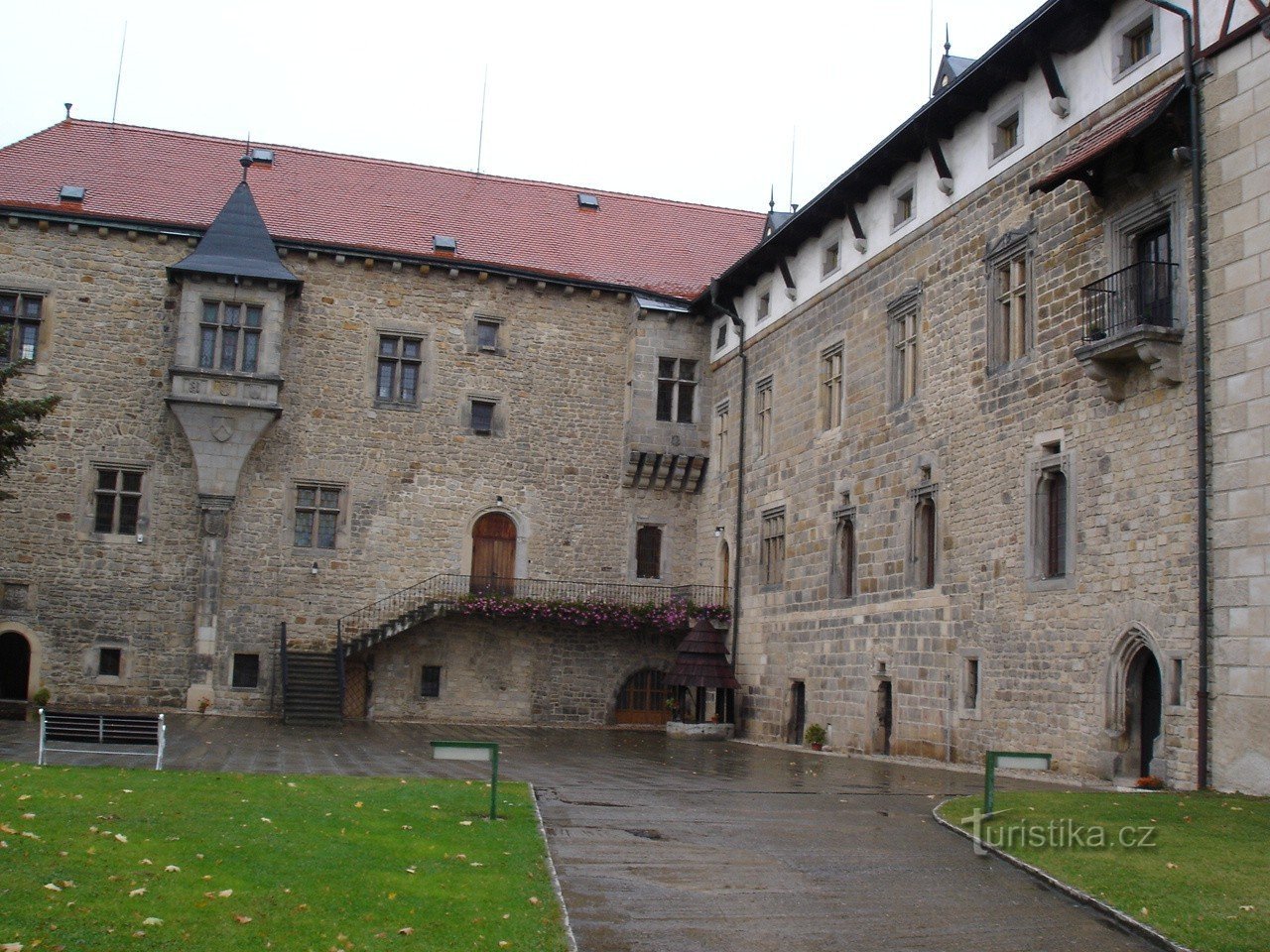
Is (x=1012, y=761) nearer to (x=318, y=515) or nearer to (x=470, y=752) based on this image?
(x=470, y=752)

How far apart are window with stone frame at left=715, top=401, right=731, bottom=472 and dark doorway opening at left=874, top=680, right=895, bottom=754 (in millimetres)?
9463

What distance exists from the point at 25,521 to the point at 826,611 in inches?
663

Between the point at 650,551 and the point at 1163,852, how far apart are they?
23203 millimetres

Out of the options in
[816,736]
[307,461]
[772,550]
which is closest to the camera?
[816,736]

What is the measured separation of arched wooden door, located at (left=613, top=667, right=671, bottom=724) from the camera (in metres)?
32.6

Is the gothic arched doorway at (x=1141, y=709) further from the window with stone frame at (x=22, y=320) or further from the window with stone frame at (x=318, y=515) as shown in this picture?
the window with stone frame at (x=22, y=320)

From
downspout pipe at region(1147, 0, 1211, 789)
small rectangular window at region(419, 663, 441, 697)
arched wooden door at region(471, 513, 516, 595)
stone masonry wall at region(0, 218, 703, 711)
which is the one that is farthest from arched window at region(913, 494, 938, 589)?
small rectangular window at region(419, 663, 441, 697)

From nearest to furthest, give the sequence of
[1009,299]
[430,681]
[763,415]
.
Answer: [1009,299] → [763,415] → [430,681]

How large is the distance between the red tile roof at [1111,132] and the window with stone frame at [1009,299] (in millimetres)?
1649

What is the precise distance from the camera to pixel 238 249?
102ft

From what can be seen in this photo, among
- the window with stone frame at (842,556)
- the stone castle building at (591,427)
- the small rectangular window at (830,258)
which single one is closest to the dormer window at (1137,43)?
the stone castle building at (591,427)

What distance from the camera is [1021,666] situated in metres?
19.3

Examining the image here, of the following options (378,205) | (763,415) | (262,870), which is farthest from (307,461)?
(262,870)

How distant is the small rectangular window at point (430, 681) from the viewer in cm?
3138
